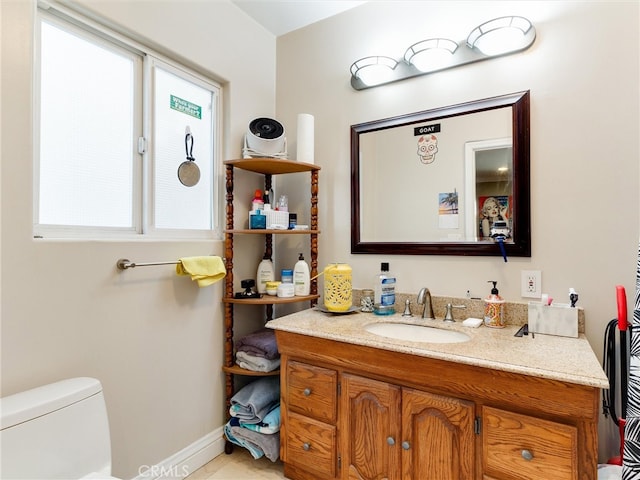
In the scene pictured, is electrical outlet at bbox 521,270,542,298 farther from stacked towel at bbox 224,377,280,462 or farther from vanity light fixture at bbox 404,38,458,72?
stacked towel at bbox 224,377,280,462

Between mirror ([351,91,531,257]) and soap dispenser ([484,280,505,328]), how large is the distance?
22cm

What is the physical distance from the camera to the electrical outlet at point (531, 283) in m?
1.57

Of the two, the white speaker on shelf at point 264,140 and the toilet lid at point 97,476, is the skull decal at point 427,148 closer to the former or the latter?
the white speaker on shelf at point 264,140

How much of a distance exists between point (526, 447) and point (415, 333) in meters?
0.64

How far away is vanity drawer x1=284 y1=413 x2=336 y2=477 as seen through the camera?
1532 mm

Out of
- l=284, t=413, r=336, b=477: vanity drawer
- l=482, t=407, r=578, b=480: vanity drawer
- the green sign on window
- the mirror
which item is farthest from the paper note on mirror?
the green sign on window

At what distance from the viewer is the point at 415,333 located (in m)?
1.68

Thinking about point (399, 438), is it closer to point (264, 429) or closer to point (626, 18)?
point (264, 429)

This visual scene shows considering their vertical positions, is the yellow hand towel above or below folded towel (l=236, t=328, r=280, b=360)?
above

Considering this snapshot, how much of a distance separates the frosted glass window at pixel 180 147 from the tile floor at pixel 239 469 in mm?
1272

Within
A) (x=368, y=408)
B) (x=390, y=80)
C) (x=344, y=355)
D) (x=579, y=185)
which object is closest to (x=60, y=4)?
(x=390, y=80)

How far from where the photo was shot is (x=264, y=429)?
1792mm

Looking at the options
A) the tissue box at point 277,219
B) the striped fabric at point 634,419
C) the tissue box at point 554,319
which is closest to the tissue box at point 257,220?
the tissue box at point 277,219

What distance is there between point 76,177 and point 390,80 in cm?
162
